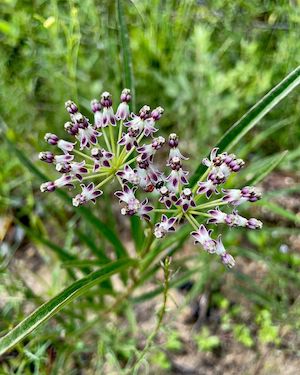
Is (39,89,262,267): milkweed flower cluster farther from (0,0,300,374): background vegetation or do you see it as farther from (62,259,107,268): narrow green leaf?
(0,0,300,374): background vegetation

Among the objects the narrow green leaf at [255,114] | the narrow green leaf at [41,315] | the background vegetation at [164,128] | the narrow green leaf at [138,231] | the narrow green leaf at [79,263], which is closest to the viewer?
the narrow green leaf at [41,315]

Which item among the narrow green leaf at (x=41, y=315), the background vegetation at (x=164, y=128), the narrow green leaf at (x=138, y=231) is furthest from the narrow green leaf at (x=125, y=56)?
the narrow green leaf at (x=41, y=315)

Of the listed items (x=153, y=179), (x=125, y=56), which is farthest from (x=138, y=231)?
(x=125, y=56)

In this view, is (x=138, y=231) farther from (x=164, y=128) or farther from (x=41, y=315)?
(x=164, y=128)

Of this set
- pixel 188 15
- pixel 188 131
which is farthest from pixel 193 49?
pixel 188 131

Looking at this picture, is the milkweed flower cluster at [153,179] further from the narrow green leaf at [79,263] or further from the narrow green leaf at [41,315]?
the narrow green leaf at [79,263]
